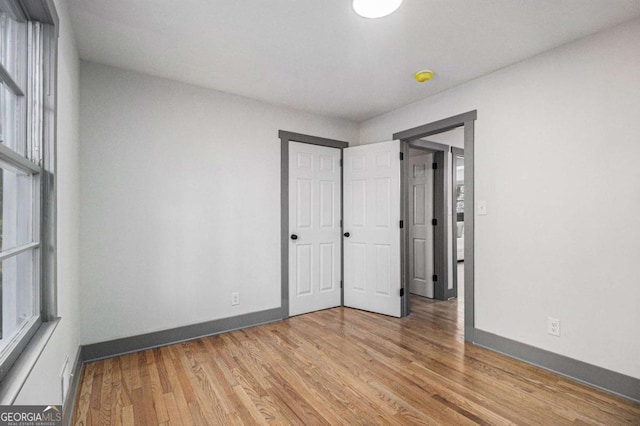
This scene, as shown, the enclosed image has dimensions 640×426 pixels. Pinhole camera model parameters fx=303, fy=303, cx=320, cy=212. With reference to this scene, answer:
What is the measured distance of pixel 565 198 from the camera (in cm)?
228

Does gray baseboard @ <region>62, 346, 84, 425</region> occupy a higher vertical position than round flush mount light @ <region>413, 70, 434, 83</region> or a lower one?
lower

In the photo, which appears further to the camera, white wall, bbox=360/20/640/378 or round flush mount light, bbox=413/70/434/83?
round flush mount light, bbox=413/70/434/83

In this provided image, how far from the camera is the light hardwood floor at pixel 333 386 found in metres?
1.80

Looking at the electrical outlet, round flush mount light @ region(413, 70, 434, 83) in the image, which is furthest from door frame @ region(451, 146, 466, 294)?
the electrical outlet

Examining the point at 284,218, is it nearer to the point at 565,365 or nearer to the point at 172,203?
the point at 172,203

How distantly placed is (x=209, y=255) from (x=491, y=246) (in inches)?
106

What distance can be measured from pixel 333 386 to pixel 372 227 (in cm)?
205

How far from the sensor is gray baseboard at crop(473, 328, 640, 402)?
198 cm

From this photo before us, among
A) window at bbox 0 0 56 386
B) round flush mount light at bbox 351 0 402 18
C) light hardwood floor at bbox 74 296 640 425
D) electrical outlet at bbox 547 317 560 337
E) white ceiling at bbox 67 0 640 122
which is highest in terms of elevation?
white ceiling at bbox 67 0 640 122

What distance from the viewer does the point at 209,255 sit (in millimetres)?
3043

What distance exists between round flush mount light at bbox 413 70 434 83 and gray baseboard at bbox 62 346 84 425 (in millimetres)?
3399

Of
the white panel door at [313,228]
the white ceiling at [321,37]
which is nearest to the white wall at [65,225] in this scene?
the white ceiling at [321,37]
